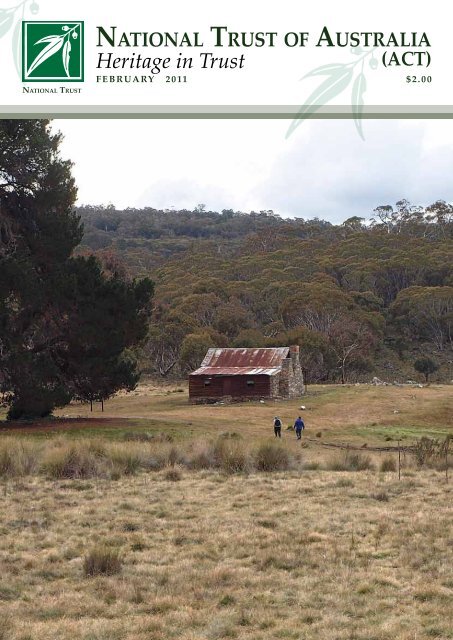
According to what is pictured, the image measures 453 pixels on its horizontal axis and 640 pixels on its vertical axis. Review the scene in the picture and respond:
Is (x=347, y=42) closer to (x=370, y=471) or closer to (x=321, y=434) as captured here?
(x=370, y=471)

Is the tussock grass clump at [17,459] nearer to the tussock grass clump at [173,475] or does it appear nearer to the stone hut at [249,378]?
the tussock grass clump at [173,475]

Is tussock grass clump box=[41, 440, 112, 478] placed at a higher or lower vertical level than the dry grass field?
higher

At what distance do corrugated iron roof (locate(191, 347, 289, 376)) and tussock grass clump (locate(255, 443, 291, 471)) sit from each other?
84.9 ft

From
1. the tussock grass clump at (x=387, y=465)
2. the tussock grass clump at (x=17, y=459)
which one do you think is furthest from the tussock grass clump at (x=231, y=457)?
the tussock grass clump at (x=17, y=459)

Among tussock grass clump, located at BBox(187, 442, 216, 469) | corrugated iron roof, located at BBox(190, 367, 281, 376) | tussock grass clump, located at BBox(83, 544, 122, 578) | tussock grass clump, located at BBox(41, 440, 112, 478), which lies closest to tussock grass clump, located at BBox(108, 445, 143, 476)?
tussock grass clump, located at BBox(41, 440, 112, 478)

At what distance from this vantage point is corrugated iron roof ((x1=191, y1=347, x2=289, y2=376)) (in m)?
44.7

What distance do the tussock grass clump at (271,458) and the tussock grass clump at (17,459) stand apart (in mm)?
5440

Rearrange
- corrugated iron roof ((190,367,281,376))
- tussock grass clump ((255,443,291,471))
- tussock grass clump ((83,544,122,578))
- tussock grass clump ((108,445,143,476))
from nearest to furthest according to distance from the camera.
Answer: tussock grass clump ((83,544,122,578)), tussock grass clump ((108,445,143,476)), tussock grass clump ((255,443,291,471)), corrugated iron roof ((190,367,281,376))

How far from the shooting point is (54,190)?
92.7ft

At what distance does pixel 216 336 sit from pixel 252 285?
62.9ft

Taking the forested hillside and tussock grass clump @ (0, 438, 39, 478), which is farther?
the forested hillside

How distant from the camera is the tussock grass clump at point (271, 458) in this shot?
17.3 metres

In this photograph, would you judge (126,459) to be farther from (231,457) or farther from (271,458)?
(271,458)

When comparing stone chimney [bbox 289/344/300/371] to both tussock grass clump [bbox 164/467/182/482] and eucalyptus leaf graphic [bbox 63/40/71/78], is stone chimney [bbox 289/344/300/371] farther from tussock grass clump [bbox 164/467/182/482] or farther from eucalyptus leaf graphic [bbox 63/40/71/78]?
eucalyptus leaf graphic [bbox 63/40/71/78]
